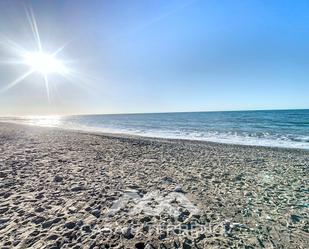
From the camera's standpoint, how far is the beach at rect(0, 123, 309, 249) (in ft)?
13.3

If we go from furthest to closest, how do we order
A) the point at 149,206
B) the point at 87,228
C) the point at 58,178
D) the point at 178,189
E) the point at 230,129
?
the point at 230,129 < the point at 58,178 < the point at 178,189 < the point at 149,206 < the point at 87,228

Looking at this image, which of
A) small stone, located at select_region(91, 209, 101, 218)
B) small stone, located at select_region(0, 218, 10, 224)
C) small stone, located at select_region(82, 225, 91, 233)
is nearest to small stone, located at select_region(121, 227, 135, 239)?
small stone, located at select_region(82, 225, 91, 233)

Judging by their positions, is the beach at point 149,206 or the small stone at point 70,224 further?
the small stone at point 70,224

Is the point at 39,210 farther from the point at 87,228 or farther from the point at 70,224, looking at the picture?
the point at 87,228

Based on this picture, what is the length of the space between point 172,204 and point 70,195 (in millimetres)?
2875

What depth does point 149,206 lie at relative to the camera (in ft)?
A: 17.9

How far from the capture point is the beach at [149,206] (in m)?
4.04

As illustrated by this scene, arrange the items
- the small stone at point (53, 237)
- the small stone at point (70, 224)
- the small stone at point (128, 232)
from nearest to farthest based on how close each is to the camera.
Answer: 1. the small stone at point (53, 237)
2. the small stone at point (128, 232)
3. the small stone at point (70, 224)

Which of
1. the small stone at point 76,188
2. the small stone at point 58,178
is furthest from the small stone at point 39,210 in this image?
→ the small stone at point 58,178

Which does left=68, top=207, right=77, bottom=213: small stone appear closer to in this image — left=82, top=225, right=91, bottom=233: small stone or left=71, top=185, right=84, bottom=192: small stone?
left=82, top=225, right=91, bottom=233: small stone

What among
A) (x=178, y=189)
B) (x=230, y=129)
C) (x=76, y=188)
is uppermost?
(x=76, y=188)

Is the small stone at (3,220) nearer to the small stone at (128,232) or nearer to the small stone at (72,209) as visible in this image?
the small stone at (72,209)

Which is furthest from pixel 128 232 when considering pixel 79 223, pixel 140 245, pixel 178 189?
pixel 178 189

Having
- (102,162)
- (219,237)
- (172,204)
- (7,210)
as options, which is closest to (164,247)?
(219,237)
